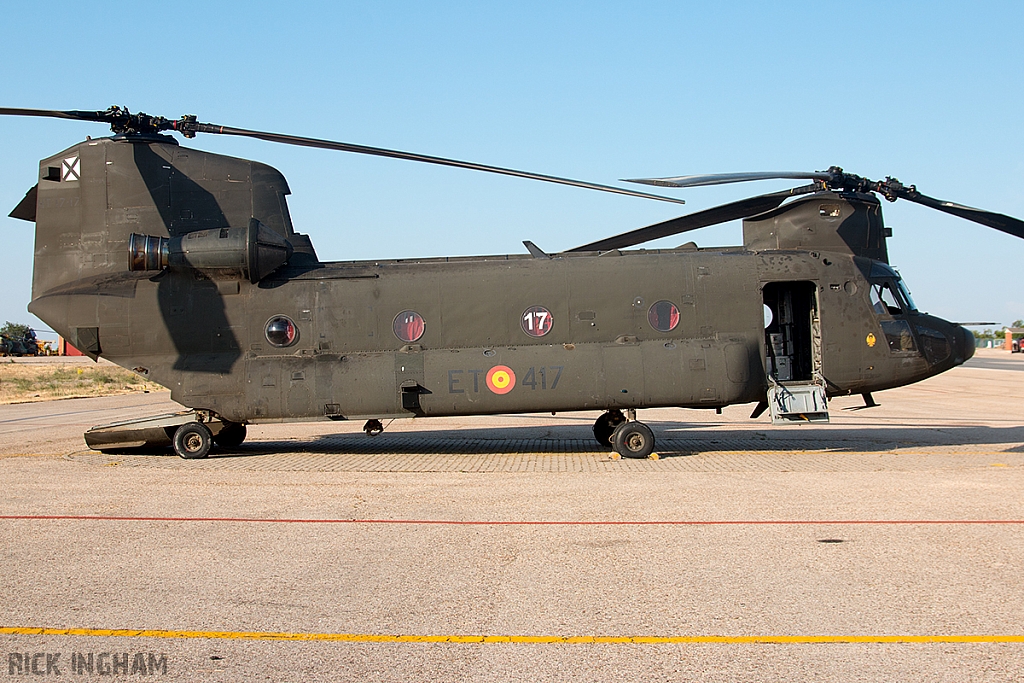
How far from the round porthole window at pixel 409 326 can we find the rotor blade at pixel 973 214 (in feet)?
28.4

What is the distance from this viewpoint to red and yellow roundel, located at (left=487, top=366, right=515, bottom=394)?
44.2 ft

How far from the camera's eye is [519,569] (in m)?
6.60

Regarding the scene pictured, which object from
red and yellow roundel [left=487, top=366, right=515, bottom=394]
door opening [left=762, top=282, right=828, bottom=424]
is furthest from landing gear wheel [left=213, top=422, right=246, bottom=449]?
door opening [left=762, top=282, right=828, bottom=424]

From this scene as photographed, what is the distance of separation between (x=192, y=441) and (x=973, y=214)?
45.8ft

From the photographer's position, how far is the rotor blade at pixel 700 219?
556 inches

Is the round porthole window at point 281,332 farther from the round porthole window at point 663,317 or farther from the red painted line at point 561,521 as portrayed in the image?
the round porthole window at point 663,317

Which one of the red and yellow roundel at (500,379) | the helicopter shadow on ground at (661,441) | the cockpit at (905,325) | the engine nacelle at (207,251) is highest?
the engine nacelle at (207,251)

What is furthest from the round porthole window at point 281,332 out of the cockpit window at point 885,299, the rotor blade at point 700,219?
the cockpit window at point 885,299

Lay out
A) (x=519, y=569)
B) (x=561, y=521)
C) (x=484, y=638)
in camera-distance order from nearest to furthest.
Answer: (x=484, y=638)
(x=519, y=569)
(x=561, y=521)

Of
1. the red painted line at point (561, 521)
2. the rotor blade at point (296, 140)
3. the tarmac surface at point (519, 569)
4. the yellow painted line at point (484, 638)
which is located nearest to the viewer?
the tarmac surface at point (519, 569)

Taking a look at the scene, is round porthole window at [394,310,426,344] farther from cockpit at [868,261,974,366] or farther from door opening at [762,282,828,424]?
cockpit at [868,261,974,366]

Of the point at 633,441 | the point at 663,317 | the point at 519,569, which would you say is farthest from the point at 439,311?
the point at 519,569

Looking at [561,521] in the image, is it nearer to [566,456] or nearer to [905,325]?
[566,456]

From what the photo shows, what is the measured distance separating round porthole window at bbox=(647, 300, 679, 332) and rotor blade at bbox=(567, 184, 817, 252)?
1.49m
